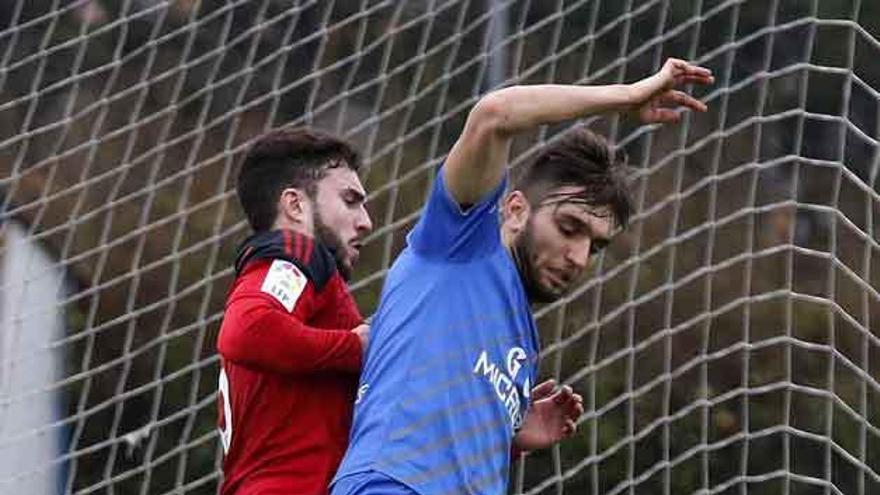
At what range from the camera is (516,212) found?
3.16 m

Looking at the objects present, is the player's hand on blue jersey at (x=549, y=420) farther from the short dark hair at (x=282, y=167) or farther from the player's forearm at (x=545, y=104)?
the player's forearm at (x=545, y=104)

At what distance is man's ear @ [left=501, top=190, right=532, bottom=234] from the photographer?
315cm

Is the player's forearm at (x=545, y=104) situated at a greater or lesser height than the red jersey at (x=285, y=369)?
greater

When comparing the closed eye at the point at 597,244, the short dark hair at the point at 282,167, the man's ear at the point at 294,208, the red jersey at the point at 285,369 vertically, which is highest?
the short dark hair at the point at 282,167

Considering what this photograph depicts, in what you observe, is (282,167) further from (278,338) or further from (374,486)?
(374,486)

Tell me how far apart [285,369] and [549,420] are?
0.45m

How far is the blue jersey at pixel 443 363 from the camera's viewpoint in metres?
3.03

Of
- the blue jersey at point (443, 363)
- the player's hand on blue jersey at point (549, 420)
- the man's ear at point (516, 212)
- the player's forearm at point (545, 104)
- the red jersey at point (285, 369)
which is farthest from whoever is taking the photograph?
the player's hand on blue jersey at point (549, 420)

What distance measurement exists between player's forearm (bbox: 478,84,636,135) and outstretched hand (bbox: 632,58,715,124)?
0.07 feet

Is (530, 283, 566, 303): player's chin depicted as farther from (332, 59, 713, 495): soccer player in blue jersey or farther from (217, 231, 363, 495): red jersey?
(217, 231, 363, 495): red jersey

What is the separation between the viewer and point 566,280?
124 inches

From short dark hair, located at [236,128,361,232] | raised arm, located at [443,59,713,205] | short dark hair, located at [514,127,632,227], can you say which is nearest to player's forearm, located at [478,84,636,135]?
raised arm, located at [443,59,713,205]

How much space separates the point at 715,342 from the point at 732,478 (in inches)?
15.5

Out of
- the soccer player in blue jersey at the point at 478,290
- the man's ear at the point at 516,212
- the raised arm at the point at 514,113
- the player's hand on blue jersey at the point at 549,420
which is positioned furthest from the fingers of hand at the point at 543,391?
the raised arm at the point at 514,113
